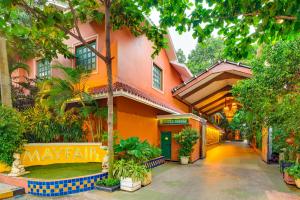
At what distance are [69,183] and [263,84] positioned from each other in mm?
6834

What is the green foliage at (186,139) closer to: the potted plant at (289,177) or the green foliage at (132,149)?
the green foliage at (132,149)

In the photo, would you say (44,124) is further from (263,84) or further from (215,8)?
(263,84)

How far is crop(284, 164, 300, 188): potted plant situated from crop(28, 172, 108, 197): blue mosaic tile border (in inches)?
251

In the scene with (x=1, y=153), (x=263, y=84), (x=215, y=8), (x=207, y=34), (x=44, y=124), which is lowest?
(x=1, y=153)

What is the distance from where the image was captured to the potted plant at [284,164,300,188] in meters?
6.30

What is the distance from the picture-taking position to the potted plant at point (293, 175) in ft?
20.7

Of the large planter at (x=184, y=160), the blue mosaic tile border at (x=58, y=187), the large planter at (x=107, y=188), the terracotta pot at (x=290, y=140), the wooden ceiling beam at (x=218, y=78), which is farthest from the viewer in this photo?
the wooden ceiling beam at (x=218, y=78)

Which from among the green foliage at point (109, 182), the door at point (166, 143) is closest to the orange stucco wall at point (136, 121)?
the door at point (166, 143)

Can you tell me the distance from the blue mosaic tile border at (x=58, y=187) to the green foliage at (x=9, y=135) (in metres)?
1.58

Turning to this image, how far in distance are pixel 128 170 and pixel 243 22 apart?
4.93m

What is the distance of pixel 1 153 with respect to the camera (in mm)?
6473

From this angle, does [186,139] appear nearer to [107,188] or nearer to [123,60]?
[123,60]

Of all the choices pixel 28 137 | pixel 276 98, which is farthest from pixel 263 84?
pixel 28 137

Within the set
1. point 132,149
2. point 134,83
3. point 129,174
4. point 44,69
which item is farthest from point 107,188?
point 44,69
